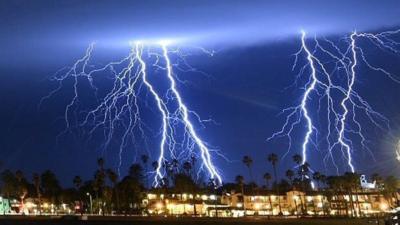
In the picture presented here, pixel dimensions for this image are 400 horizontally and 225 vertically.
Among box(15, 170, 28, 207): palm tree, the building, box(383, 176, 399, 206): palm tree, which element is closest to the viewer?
the building

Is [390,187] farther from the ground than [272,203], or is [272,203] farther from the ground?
[390,187]

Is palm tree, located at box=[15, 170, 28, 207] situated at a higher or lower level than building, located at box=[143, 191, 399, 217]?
higher

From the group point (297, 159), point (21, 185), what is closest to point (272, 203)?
point (297, 159)

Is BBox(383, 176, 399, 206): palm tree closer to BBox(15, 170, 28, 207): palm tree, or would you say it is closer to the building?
the building

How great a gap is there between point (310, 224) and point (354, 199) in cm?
5031

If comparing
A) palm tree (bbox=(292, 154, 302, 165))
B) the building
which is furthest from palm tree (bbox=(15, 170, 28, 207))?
palm tree (bbox=(292, 154, 302, 165))

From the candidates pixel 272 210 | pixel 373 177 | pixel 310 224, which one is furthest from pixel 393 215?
pixel 373 177

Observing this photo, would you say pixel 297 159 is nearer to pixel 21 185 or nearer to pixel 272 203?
pixel 272 203

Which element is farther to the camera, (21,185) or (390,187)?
(21,185)

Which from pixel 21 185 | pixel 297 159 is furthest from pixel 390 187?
pixel 21 185

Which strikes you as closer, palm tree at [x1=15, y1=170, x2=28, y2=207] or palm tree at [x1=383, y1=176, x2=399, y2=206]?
palm tree at [x1=383, y1=176, x2=399, y2=206]

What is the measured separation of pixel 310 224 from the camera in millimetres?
51938

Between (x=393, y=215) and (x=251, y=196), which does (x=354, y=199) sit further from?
(x=393, y=215)

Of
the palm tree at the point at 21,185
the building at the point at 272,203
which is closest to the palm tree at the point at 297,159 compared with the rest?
the building at the point at 272,203
